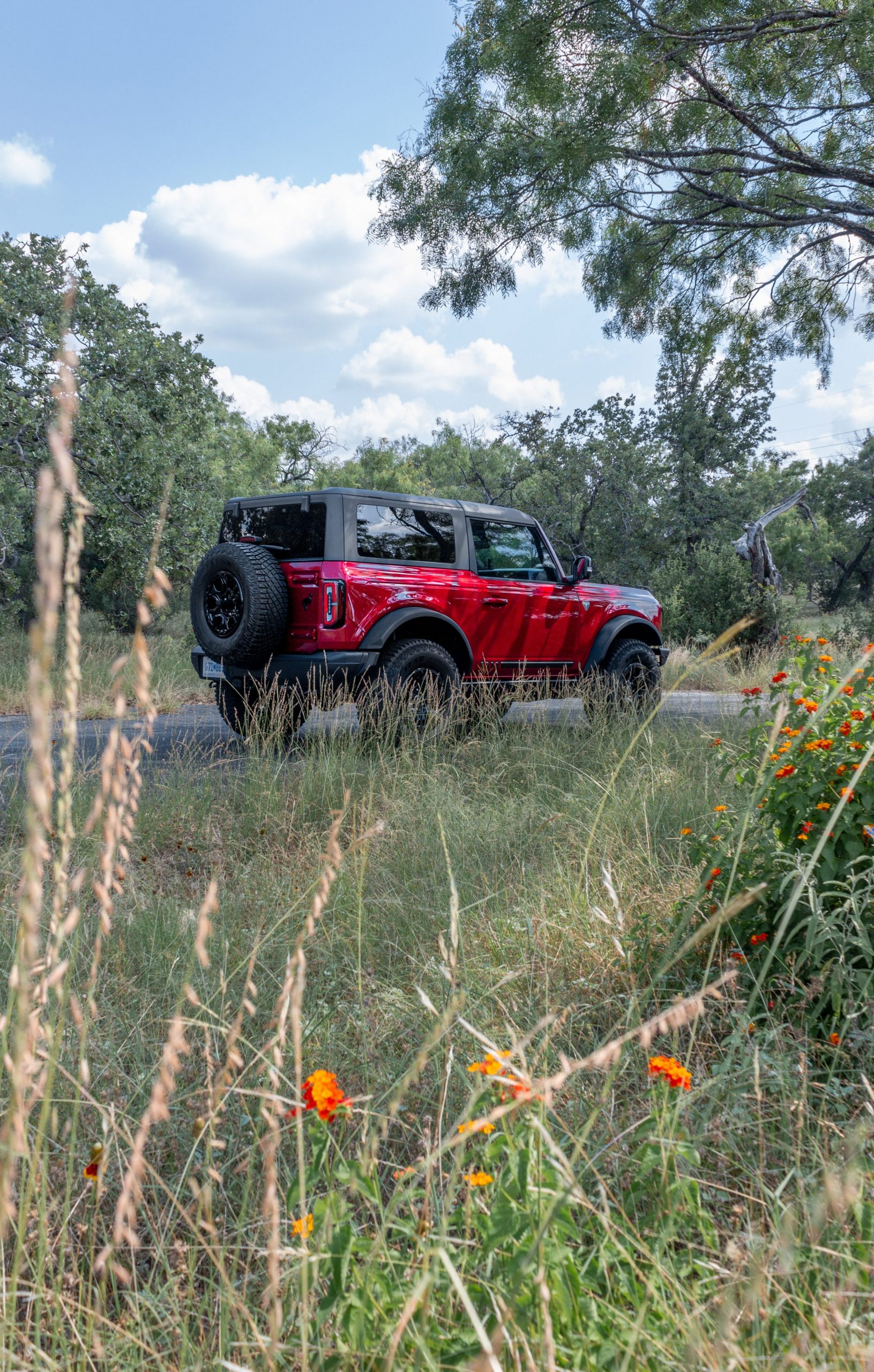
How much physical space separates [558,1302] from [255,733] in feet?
15.4

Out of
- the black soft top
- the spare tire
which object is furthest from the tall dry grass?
the black soft top

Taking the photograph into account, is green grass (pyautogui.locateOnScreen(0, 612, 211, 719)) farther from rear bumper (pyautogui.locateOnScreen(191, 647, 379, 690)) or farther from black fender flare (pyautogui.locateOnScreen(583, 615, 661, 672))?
black fender flare (pyautogui.locateOnScreen(583, 615, 661, 672))

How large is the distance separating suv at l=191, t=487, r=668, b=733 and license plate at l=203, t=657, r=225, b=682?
0.04 feet

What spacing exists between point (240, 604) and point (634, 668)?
3.93 metres

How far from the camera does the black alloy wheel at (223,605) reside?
6.43m

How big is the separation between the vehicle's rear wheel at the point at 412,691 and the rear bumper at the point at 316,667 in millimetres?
158

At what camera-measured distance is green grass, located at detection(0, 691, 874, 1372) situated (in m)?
1.15

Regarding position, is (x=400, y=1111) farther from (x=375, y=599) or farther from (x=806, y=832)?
(x=375, y=599)

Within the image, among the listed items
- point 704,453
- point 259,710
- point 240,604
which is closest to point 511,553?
point 240,604

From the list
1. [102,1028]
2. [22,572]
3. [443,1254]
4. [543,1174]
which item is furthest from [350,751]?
[22,572]

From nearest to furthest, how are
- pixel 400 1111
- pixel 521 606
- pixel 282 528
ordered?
pixel 400 1111
pixel 282 528
pixel 521 606

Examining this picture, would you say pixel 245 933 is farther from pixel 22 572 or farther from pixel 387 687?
pixel 22 572

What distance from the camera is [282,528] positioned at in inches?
269

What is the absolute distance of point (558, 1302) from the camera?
1.17m
